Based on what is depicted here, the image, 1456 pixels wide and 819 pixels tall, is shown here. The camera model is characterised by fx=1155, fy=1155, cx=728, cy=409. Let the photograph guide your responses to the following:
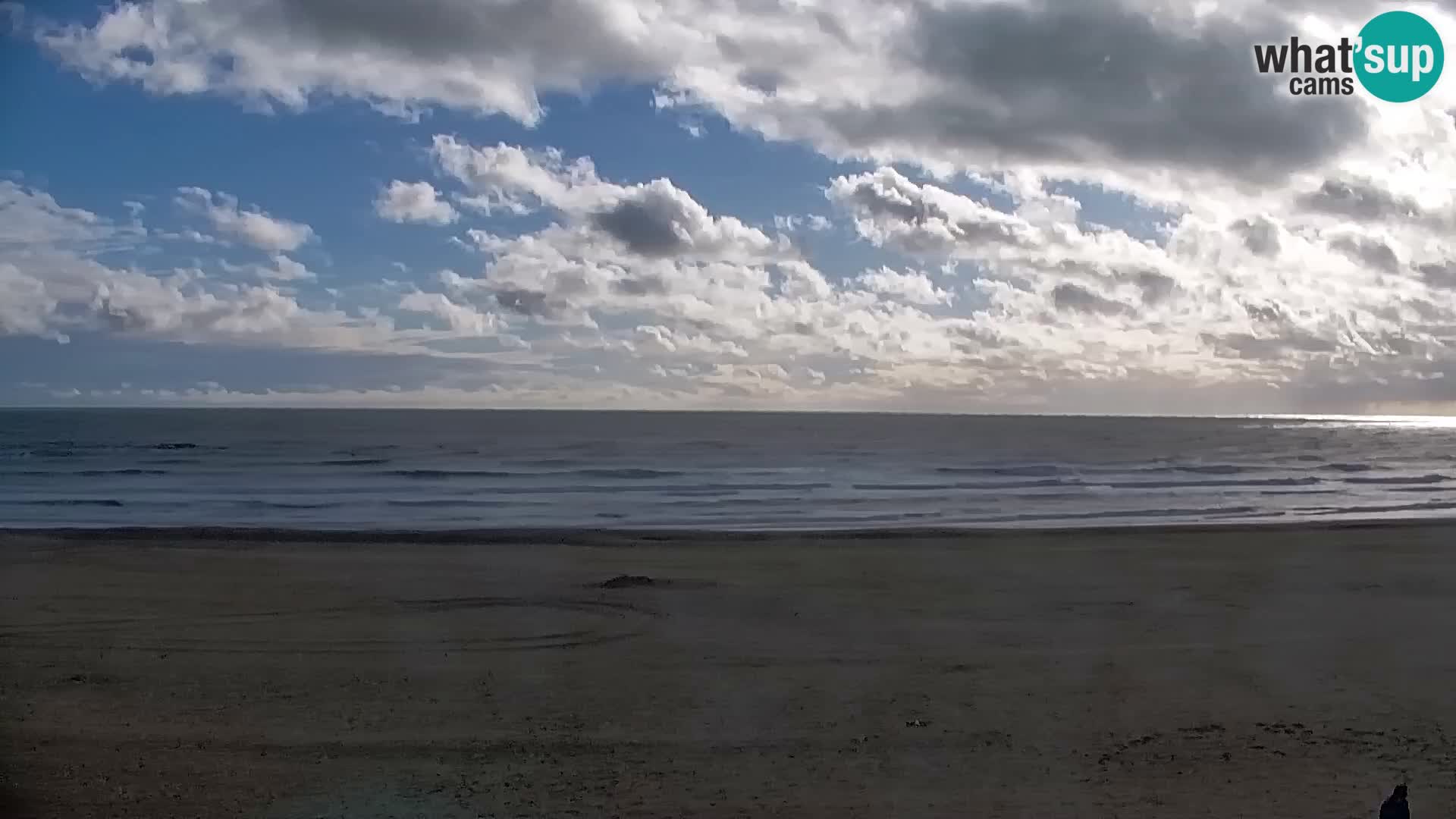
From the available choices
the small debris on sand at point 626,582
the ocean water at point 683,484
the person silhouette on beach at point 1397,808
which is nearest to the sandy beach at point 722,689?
the small debris on sand at point 626,582

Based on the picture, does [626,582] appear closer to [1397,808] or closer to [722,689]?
[722,689]

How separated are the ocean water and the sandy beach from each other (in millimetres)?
12127

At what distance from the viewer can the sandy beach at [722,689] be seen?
818 cm

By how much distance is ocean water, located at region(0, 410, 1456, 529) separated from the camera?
33.3m

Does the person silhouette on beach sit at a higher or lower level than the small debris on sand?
higher

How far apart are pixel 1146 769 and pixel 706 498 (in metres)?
31.9

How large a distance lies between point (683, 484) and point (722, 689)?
123 ft

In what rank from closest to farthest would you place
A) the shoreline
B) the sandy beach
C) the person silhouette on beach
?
1. the person silhouette on beach
2. the sandy beach
3. the shoreline

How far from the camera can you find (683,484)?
48750 mm

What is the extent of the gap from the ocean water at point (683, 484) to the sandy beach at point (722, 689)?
12.1 metres

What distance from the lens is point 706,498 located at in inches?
1588

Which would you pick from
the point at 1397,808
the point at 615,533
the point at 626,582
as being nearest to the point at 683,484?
the point at 615,533

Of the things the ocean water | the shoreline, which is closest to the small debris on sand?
the shoreline

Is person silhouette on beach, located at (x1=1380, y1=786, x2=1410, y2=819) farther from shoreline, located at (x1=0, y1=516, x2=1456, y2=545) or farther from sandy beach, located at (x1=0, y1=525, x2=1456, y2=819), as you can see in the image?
shoreline, located at (x1=0, y1=516, x2=1456, y2=545)
